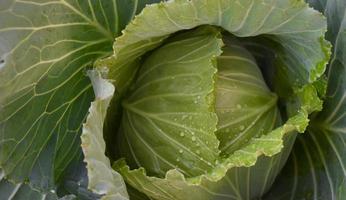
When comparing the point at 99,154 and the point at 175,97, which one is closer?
the point at 99,154

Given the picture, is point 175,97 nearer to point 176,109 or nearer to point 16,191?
point 176,109

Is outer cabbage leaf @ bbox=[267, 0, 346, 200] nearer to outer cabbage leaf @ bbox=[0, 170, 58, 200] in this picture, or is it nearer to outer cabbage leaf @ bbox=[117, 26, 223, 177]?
outer cabbage leaf @ bbox=[117, 26, 223, 177]

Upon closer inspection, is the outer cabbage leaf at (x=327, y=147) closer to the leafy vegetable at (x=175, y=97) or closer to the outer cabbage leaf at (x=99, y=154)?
the leafy vegetable at (x=175, y=97)

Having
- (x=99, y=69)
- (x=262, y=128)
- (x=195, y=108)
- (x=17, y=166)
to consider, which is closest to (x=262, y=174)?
(x=262, y=128)

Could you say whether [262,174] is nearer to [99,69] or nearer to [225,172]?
Answer: [225,172]

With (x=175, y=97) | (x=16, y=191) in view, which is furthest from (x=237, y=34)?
(x=16, y=191)

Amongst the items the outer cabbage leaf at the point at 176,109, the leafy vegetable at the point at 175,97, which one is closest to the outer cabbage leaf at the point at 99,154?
the leafy vegetable at the point at 175,97
